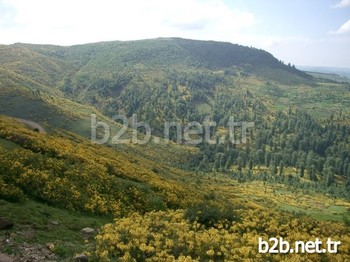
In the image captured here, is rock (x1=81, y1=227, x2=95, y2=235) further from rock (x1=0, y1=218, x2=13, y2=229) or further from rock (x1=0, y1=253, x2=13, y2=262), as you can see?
rock (x1=0, y1=253, x2=13, y2=262)

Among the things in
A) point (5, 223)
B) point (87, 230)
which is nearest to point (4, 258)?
point (5, 223)

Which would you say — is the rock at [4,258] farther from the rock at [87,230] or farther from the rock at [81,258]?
the rock at [87,230]

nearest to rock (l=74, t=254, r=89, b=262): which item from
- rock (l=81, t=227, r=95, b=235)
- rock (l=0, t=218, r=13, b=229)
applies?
rock (l=0, t=218, r=13, b=229)

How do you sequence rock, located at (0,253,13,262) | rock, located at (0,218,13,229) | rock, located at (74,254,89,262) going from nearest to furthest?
rock, located at (0,253,13,262)
rock, located at (74,254,89,262)
rock, located at (0,218,13,229)

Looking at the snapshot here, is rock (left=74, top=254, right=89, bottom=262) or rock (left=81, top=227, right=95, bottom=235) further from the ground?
rock (left=74, top=254, right=89, bottom=262)

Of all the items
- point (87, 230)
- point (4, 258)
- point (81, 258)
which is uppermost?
point (4, 258)

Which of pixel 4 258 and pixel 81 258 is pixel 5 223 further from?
pixel 81 258

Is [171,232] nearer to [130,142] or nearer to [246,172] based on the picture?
[130,142]

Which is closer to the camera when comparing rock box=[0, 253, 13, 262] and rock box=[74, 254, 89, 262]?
rock box=[0, 253, 13, 262]

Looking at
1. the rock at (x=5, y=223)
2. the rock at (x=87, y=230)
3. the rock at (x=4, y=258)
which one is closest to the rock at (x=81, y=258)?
the rock at (x=4, y=258)

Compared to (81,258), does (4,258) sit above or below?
above

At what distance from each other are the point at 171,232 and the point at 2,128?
29.6 meters

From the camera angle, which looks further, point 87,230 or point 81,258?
point 87,230

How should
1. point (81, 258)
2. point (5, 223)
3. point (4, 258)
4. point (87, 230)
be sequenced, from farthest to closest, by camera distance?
point (87, 230), point (5, 223), point (81, 258), point (4, 258)
